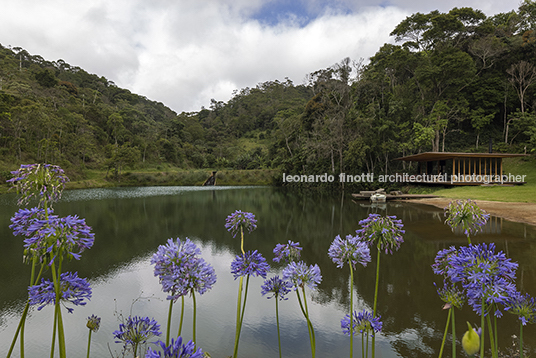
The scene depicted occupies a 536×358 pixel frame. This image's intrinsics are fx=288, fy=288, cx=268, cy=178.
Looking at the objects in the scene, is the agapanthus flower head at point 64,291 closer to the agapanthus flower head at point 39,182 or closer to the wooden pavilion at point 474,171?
the agapanthus flower head at point 39,182

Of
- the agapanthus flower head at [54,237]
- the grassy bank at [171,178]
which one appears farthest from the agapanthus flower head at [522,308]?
the grassy bank at [171,178]

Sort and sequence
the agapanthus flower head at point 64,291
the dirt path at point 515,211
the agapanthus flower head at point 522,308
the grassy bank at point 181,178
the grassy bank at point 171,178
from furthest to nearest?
the grassy bank at point 181,178
the grassy bank at point 171,178
the dirt path at point 515,211
the agapanthus flower head at point 522,308
the agapanthus flower head at point 64,291

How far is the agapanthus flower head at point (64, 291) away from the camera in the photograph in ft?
3.88

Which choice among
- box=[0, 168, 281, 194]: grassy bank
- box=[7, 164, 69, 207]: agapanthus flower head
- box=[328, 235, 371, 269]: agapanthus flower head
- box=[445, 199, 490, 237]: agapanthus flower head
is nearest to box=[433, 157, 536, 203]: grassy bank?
box=[445, 199, 490, 237]: agapanthus flower head

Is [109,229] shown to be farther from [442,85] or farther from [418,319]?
[442,85]

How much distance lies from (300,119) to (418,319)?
3429 cm

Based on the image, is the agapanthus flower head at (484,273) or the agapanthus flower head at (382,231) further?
the agapanthus flower head at (382,231)

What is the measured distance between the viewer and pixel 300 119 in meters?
36.8

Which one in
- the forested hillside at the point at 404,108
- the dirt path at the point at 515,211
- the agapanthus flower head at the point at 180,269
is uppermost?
the forested hillside at the point at 404,108

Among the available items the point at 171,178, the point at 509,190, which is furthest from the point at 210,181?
the point at 509,190

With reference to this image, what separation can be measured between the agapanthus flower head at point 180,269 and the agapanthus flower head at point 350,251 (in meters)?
0.73

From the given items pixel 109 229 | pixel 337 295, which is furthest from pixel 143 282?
pixel 109 229

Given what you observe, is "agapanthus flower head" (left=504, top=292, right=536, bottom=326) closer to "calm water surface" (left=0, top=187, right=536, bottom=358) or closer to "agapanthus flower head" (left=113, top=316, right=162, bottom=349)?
"agapanthus flower head" (left=113, top=316, right=162, bottom=349)

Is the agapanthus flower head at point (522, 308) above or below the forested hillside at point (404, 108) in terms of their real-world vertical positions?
below
